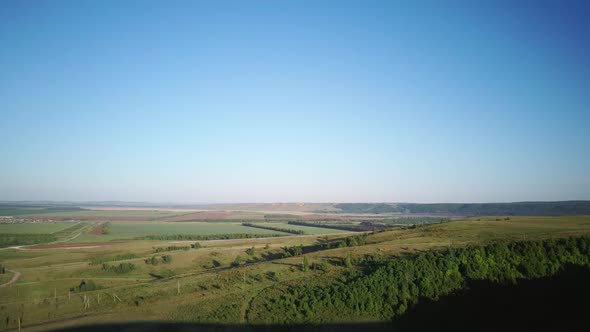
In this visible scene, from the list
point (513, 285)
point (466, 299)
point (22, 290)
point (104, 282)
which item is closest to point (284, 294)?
point (466, 299)

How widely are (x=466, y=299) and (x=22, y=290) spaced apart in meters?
65.8

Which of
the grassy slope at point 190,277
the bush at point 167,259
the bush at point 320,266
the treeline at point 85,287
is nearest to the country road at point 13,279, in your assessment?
the grassy slope at point 190,277

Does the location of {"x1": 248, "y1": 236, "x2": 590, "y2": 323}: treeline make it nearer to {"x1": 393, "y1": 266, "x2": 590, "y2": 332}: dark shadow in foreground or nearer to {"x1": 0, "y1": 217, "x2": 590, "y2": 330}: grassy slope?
{"x1": 393, "y1": 266, "x2": 590, "y2": 332}: dark shadow in foreground

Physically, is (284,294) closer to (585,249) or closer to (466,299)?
(466,299)

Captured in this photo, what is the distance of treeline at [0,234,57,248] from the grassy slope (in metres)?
20.3

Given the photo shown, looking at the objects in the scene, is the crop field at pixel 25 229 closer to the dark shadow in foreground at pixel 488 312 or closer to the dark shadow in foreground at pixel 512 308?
the dark shadow in foreground at pixel 488 312

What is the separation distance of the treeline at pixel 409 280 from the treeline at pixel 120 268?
46600 millimetres

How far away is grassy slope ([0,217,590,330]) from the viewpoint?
130 feet

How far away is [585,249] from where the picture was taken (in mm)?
44344

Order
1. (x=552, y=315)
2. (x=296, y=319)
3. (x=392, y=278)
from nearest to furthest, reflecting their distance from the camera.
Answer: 1. (x=552, y=315)
2. (x=296, y=319)
3. (x=392, y=278)

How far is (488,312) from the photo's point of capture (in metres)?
31.7

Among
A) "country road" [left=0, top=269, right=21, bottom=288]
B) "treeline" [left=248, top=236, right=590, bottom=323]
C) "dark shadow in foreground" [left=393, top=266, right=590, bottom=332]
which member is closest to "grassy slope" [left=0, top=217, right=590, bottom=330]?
"country road" [left=0, top=269, right=21, bottom=288]

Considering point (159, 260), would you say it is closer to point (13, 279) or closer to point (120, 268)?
point (120, 268)

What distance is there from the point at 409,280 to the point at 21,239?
134 metres
